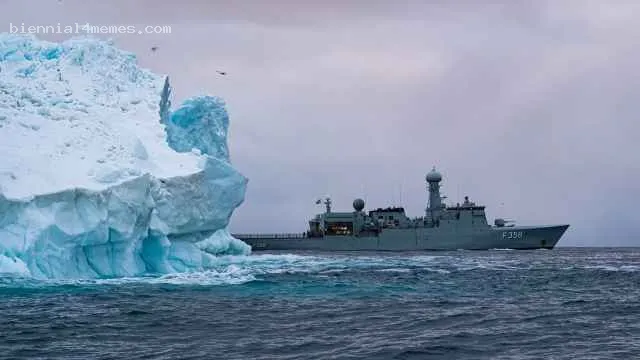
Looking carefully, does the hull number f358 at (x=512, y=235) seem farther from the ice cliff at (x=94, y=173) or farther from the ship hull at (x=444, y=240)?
the ice cliff at (x=94, y=173)

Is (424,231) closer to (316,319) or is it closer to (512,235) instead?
(512,235)

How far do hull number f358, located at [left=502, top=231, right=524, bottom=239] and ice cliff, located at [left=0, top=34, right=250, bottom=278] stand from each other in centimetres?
3717

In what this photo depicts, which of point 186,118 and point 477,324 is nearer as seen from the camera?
point 477,324

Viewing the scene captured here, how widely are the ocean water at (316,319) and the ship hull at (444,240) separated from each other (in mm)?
40045

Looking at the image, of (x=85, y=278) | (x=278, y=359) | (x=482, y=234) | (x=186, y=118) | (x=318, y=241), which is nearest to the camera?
(x=278, y=359)

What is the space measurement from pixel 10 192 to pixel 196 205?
8.71 metres

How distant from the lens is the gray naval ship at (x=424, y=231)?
65.8m

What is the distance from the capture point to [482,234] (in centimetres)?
6531

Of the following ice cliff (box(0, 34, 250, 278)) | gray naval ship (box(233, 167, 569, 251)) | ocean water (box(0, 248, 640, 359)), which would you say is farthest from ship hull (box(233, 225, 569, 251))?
ocean water (box(0, 248, 640, 359))

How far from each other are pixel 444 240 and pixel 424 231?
1.92 m

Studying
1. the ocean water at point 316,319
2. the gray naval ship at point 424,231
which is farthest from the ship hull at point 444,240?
the ocean water at point 316,319

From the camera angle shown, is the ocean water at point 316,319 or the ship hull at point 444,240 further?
the ship hull at point 444,240

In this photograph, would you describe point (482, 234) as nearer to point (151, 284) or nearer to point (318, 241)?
point (318, 241)

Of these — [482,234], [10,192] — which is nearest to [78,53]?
[10,192]
